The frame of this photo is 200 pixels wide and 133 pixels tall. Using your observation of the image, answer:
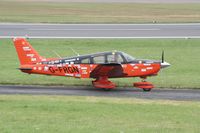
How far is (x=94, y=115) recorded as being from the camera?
1625 centimetres

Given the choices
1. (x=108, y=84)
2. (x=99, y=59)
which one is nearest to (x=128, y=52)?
(x=99, y=59)

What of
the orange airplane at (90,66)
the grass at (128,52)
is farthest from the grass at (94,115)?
the grass at (128,52)

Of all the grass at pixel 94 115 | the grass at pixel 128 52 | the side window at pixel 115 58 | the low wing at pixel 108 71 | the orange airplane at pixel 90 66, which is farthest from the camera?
the grass at pixel 128 52

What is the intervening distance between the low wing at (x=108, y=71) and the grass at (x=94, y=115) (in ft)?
9.69

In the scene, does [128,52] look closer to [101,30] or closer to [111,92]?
[111,92]

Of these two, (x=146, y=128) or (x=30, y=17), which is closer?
(x=146, y=128)

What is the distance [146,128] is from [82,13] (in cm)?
4621

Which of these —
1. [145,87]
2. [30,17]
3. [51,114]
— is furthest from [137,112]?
[30,17]

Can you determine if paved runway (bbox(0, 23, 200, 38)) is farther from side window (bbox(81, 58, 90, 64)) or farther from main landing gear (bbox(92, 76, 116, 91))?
main landing gear (bbox(92, 76, 116, 91))

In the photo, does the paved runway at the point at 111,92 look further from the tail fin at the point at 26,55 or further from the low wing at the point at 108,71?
the tail fin at the point at 26,55

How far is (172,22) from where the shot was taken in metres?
51.8

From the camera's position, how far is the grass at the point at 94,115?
45.4 feet

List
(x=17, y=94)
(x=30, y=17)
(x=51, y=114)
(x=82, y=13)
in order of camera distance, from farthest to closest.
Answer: (x=82, y=13) → (x=30, y=17) → (x=17, y=94) → (x=51, y=114)

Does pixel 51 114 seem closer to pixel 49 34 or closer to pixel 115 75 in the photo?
pixel 115 75
